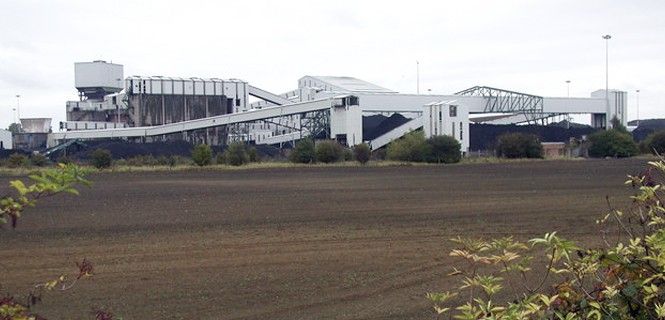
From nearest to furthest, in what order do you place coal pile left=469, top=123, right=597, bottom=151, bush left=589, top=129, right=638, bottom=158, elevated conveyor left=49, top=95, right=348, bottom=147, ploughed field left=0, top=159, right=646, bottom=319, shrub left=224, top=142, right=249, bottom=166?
ploughed field left=0, top=159, right=646, bottom=319, shrub left=224, top=142, right=249, bottom=166, elevated conveyor left=49, top=95, right=348, bottom=147, bush left=589, top=129, right=638, bottom=158, coal pile left=469, top=123, right=597, bottom=151

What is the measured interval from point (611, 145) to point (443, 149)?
16.4 m

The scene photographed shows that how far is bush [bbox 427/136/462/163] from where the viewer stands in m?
60.5

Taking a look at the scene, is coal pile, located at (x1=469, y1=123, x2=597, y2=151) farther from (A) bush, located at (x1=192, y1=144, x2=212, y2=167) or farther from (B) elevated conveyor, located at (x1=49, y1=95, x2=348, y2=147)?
(A) bush, located at (x1=192, y1=144, x2=212, y2=167)

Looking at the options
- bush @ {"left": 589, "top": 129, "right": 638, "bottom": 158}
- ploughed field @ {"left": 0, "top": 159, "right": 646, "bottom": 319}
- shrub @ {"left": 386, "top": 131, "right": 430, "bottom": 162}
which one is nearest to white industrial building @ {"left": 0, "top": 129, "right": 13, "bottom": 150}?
shrub @ {"left": 386, "top": 131, "right": 430, "bottom": 162}

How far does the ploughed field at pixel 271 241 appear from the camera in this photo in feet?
40.0

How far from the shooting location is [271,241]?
18062 mm

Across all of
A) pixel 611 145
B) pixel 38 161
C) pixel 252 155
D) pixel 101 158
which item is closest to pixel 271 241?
pixel 101 158

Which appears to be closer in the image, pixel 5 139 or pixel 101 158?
pixel 101 158

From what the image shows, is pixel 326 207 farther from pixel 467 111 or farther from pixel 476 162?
pixel 467 111

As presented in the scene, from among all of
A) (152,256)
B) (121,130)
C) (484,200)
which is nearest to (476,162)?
(121,130)

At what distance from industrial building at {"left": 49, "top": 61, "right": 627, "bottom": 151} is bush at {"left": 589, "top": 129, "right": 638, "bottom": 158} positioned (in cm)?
830

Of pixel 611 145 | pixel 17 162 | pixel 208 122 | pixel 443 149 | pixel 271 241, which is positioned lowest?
pixel 271 241

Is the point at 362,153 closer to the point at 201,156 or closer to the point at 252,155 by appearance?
the point at 252,155

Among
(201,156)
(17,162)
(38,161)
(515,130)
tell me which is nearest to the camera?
(38,161)
